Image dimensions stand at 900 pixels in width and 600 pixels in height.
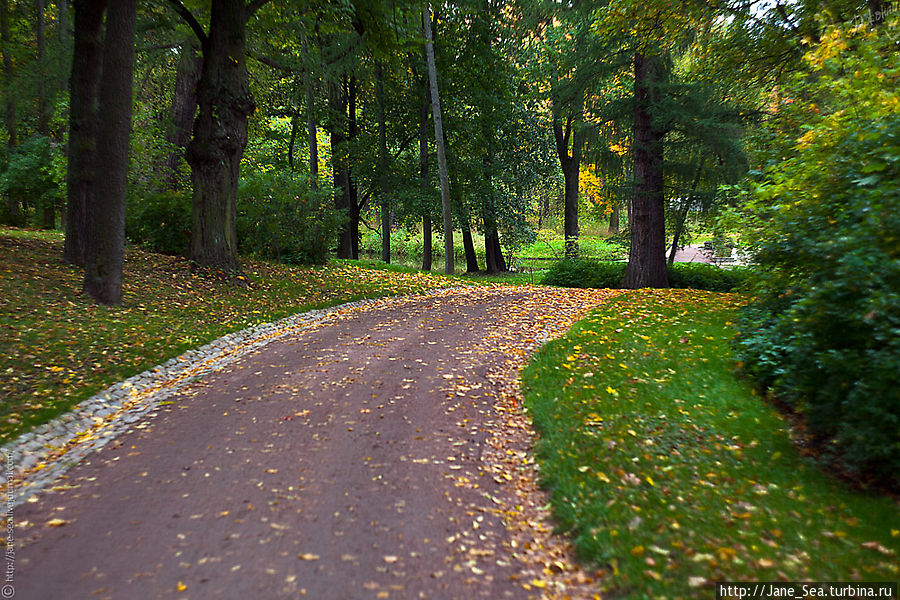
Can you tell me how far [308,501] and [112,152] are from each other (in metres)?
7.60

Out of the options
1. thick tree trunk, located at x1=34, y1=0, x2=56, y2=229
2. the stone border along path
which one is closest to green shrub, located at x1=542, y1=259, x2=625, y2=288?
the stone border along path

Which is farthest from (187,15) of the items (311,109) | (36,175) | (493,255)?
(493,255)

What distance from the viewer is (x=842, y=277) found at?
13.3ft

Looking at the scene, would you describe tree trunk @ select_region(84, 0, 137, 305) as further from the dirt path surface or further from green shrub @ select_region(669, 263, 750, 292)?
green shrub @ select_region(669, 263, 750, 292)

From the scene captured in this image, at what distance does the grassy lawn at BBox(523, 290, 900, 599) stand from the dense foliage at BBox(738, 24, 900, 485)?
450 millimetres

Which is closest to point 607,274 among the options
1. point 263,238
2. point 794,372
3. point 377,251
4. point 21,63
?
point 263,238

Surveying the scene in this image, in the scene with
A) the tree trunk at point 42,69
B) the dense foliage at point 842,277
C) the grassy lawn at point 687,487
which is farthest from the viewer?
the tree trunk at point 42,69

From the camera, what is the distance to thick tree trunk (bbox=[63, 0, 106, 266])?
10.1 metres

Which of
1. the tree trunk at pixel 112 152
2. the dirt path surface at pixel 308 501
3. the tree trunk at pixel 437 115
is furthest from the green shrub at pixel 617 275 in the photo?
the tree trunk at pixel 112 152

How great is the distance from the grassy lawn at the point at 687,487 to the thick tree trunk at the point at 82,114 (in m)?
10.2

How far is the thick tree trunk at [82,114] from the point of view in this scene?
399 inches

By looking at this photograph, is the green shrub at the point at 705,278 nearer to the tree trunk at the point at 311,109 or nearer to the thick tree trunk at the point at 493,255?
the thick tree trunk at the point at 493,255

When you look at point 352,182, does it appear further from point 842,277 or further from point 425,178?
point 842,277

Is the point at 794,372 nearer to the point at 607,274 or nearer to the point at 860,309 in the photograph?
the point at 860,309
